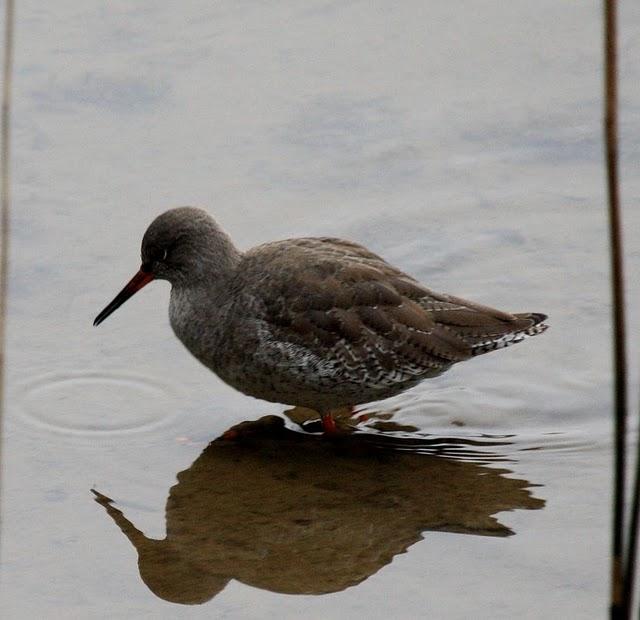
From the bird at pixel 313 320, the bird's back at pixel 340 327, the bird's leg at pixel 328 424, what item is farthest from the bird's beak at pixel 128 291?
the bird's leg at pixel 328 424

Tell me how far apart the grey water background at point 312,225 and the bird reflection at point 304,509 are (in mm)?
119

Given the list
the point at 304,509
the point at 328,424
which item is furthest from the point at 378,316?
the point at 304,509

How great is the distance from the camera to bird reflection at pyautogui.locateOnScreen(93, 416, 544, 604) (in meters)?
6.91

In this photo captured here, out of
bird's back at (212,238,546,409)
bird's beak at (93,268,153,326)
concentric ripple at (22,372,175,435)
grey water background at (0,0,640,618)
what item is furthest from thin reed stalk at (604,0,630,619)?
bird's beak at (93,268,153,326)

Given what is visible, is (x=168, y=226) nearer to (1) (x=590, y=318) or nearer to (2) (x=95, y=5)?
(1) (x=590, y=318)

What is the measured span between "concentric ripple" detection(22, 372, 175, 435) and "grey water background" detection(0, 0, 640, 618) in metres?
0.02

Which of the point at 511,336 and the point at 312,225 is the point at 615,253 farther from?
the point at 312,225

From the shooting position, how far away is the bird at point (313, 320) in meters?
8.00

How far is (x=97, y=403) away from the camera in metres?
8.41

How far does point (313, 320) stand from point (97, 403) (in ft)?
4.93

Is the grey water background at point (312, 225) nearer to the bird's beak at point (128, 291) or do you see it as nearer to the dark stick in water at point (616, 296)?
the bird's beak at point (128, 291)

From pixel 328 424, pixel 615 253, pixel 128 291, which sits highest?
pixel 615 253

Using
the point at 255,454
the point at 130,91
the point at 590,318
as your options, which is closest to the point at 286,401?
the point at 255,454

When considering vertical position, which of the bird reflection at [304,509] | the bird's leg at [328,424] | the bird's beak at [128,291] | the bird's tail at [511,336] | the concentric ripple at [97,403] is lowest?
the bird reflection at [304,509]
